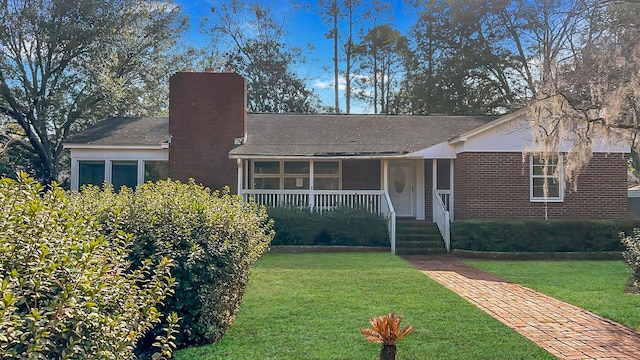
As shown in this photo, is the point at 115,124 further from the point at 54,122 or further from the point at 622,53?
the point at 622,53

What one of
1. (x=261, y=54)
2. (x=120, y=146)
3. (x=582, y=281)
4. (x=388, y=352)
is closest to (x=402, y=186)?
(x=582, y=281)

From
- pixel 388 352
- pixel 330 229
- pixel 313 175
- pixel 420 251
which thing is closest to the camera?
pixel 388 352

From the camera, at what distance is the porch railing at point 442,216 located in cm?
1419

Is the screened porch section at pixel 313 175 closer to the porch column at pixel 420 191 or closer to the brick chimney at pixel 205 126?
the brick chimney at pixel 205 126

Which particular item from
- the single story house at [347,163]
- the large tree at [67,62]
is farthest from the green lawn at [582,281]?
the large tree at [67,62]

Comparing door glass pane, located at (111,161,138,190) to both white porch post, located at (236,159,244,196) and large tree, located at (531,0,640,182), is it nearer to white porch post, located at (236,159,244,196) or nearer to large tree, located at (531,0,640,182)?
white porch post, located at (236,159,244,196)

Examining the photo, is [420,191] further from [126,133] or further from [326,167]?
[126,133]

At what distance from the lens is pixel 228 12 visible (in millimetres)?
34375

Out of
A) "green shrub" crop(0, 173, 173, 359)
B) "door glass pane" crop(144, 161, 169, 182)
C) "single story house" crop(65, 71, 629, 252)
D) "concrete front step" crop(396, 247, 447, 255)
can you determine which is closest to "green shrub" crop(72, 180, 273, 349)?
"green shrub" crop(0, 173, 173, 359)

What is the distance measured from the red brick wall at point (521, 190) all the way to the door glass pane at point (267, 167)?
256 inches

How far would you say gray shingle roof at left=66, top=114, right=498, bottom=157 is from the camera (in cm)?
1631

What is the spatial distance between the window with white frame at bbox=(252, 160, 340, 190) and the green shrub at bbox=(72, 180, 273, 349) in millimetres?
11264

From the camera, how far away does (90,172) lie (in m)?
16.9

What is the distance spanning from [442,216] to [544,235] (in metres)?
2.94
